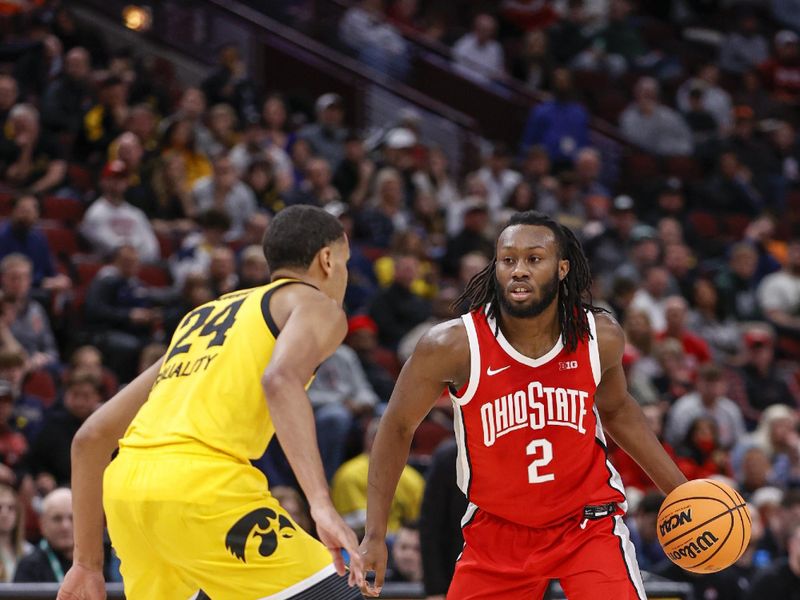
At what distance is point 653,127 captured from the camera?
1708 centimetres

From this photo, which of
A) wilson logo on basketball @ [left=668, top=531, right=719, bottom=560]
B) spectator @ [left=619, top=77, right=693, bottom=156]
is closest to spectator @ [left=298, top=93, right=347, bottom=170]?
spectator @ [left=619, top=77, right=693, bottom=156]

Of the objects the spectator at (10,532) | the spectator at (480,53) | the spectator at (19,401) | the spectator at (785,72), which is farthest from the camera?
the spectator at (785,72)

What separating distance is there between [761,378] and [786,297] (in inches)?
58.9

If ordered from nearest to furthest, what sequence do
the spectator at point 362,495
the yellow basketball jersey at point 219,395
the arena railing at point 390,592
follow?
the yellow basketball jersey at point 219,395, the arena railing at point 390,592, the spectator at point 362,495

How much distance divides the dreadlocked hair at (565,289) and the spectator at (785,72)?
14.6m

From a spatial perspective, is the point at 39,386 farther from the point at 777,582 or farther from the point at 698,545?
the point at 698,545

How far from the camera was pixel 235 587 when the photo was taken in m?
4.12

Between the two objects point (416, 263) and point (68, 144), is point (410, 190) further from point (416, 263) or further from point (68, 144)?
point (68, 144)

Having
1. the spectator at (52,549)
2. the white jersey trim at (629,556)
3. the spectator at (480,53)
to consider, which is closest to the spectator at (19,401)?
the spectator at (52,549)

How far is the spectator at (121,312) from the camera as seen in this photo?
Result: 9.84m

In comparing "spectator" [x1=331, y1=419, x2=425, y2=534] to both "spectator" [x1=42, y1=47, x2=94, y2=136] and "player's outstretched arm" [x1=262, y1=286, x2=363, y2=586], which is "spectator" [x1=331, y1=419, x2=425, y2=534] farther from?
"player's outstretched arm" [x1=262, y1=286, x2=363, y2=586]

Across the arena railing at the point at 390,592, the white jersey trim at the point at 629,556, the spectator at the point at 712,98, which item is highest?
the spectator at the point at 712,98

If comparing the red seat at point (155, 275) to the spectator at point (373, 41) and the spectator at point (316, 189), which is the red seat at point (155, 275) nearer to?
A: the spectator at point (316, 189)

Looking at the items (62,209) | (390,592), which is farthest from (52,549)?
(62,209)
